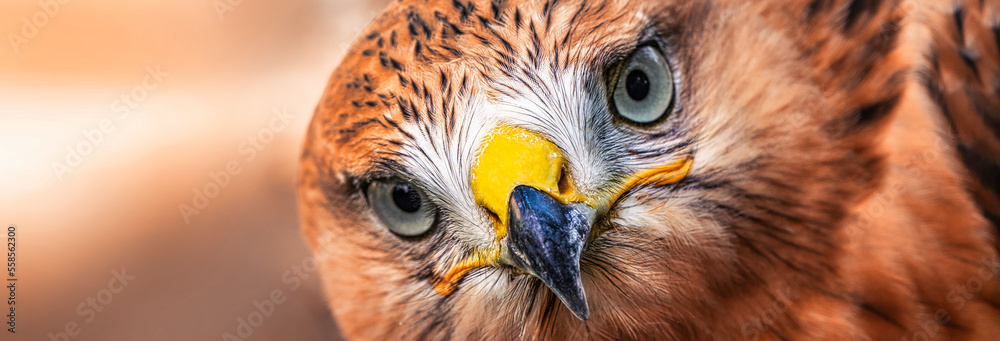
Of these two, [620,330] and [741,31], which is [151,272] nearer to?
[620,330]

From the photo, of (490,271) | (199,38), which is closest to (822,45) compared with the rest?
(490,271)

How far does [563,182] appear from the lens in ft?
2.08

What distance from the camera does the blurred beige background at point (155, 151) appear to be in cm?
79

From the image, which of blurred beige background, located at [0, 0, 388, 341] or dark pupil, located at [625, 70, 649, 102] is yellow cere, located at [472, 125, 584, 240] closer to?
dark pupil, located at [625, 70, 649, 102]

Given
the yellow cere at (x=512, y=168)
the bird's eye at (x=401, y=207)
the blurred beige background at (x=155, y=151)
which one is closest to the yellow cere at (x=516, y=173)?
the yellow cere at (x=512, y=168)

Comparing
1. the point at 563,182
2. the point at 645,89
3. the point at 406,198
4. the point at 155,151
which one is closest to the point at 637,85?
the point at 645,89

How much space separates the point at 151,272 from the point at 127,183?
12 centimetres

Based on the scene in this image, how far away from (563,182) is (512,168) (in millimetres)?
53

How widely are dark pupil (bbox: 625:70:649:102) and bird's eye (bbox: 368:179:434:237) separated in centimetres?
26

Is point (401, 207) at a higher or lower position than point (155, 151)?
lower

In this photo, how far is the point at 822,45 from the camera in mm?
756

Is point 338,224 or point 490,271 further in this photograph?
point 338,224

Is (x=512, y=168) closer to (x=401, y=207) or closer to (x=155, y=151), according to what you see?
(x=401, y=207)

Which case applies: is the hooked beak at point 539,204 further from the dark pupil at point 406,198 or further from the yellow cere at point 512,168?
the dark pupil at point 406,198
